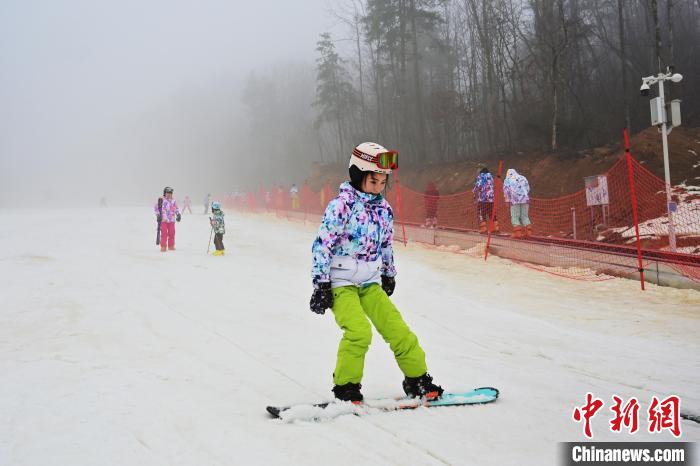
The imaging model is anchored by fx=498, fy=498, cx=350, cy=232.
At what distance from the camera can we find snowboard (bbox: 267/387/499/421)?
3.38m

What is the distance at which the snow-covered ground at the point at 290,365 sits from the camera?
10.00ft

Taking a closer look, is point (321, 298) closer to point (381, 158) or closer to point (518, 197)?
point (381, 158)

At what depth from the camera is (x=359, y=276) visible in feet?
12.2

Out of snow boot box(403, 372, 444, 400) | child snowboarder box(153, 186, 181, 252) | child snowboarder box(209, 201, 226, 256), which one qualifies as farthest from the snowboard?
child snowboarder box(153, 186, 181, 252)

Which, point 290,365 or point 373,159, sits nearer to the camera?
point 373,159

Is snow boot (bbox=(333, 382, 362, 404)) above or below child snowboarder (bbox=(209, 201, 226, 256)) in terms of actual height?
below

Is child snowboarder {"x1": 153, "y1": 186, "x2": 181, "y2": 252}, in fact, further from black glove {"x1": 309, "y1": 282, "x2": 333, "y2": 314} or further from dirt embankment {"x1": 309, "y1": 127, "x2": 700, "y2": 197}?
black glove {"x1": 309, "y1": 282, "x2": 333, "y2": 314}

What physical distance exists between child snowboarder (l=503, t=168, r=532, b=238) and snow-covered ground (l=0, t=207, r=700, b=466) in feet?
10.2

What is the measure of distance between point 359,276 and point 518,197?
416 inches

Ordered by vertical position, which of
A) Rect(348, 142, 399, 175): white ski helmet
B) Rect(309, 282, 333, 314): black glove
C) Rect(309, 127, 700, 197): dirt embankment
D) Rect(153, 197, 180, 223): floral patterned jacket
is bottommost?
Rect(309, 282, 333, 314): black glove

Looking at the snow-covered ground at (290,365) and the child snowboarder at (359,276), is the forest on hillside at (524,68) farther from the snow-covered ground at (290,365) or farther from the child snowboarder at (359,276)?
the child snowboarder at (359,276)

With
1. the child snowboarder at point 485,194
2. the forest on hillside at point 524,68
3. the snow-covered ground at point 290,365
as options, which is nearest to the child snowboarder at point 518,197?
the child snowboarder at point 485,194

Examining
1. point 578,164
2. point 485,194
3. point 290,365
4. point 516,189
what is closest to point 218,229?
point 485,194

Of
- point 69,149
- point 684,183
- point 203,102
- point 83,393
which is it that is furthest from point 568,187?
point 69,149
